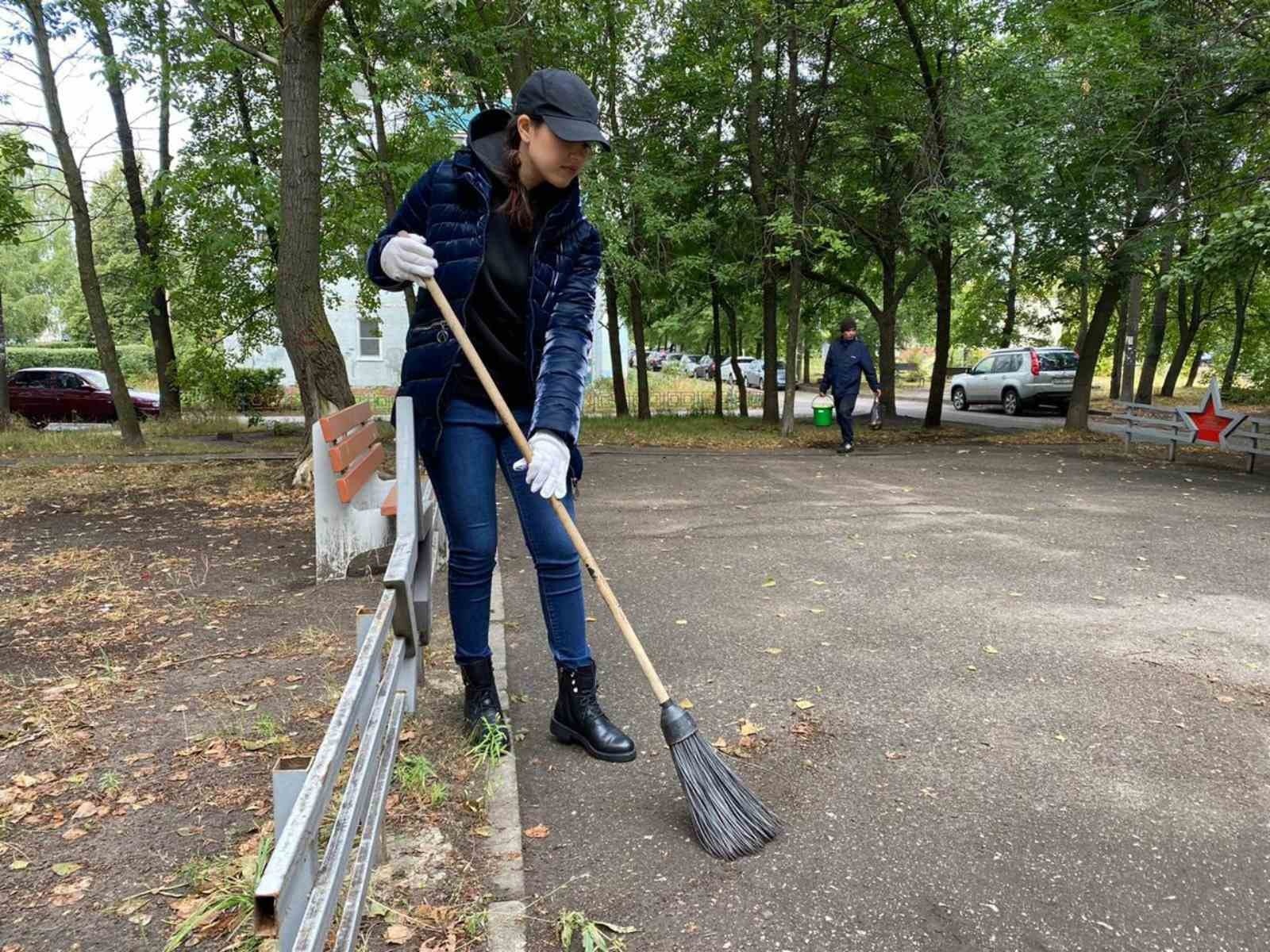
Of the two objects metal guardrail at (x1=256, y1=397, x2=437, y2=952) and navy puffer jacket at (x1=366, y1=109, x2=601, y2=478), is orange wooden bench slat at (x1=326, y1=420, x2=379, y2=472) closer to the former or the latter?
metal guardrail at (x1=256, y1=397, x2=437, y2=952)

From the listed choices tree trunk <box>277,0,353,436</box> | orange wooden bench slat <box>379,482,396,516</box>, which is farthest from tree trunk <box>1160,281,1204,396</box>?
orange wooden bench slat <box>379,482,396,516</box>

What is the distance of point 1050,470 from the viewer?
34.1ft

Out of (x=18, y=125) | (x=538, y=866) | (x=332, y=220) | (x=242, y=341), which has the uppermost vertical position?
(x=18, y=125)

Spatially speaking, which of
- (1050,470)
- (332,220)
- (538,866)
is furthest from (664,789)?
(332,220)

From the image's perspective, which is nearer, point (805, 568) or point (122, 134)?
point (805, 568)

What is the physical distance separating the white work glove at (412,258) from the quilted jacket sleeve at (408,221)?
113 mm

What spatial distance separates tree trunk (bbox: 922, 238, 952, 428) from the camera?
15.4m

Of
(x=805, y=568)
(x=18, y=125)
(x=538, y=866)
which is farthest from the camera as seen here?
(x=18, y=125)

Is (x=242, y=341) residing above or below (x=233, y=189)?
below

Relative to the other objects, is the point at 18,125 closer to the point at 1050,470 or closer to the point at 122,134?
the point at 122,134

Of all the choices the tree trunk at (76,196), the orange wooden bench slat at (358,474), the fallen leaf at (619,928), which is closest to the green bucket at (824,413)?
the orange wooden bench slat at (358,474)

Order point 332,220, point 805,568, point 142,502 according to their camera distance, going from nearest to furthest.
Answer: point 805,568 → point 142,502 → point 332,220

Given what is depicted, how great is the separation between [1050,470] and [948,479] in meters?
1.60

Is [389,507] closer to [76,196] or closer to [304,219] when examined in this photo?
[304,219]
